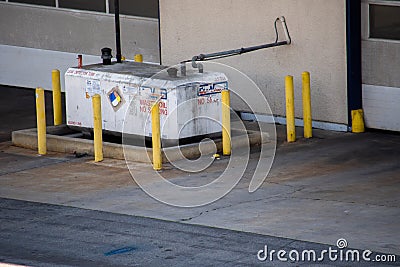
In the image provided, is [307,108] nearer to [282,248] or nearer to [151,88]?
[151,88]

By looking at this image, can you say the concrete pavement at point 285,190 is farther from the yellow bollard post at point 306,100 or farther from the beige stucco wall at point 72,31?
the beige stucco wall at point 72,31

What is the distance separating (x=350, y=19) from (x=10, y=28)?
931 cm

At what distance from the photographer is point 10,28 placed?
23906mm

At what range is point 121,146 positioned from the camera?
16391 millimetres

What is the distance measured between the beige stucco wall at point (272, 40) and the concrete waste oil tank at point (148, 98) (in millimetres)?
2316

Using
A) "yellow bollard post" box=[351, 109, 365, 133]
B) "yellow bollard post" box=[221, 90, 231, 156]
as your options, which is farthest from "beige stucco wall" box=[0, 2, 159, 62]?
"yellow bollard post" box=[221, 90, 231, 156]

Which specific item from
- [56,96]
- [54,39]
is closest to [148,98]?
[56,96]

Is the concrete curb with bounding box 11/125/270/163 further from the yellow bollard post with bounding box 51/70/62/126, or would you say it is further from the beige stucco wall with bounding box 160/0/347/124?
the beige stucco wall with bounding box 160/0/347/124

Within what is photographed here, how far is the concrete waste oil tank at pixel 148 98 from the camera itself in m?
16.1

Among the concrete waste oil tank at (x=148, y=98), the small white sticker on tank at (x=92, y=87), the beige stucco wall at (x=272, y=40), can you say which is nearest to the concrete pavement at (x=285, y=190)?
the concrete waste oil tank at (x=148, y=98)

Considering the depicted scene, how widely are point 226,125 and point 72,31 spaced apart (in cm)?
729

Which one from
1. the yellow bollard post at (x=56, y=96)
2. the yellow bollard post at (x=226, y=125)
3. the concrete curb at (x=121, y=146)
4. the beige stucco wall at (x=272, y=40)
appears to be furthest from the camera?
the yellow bollard post at (x=56, y=96)

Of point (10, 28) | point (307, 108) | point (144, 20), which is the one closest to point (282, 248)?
point (307, 108)

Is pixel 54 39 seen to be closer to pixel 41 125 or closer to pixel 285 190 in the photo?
pixel 41 125
